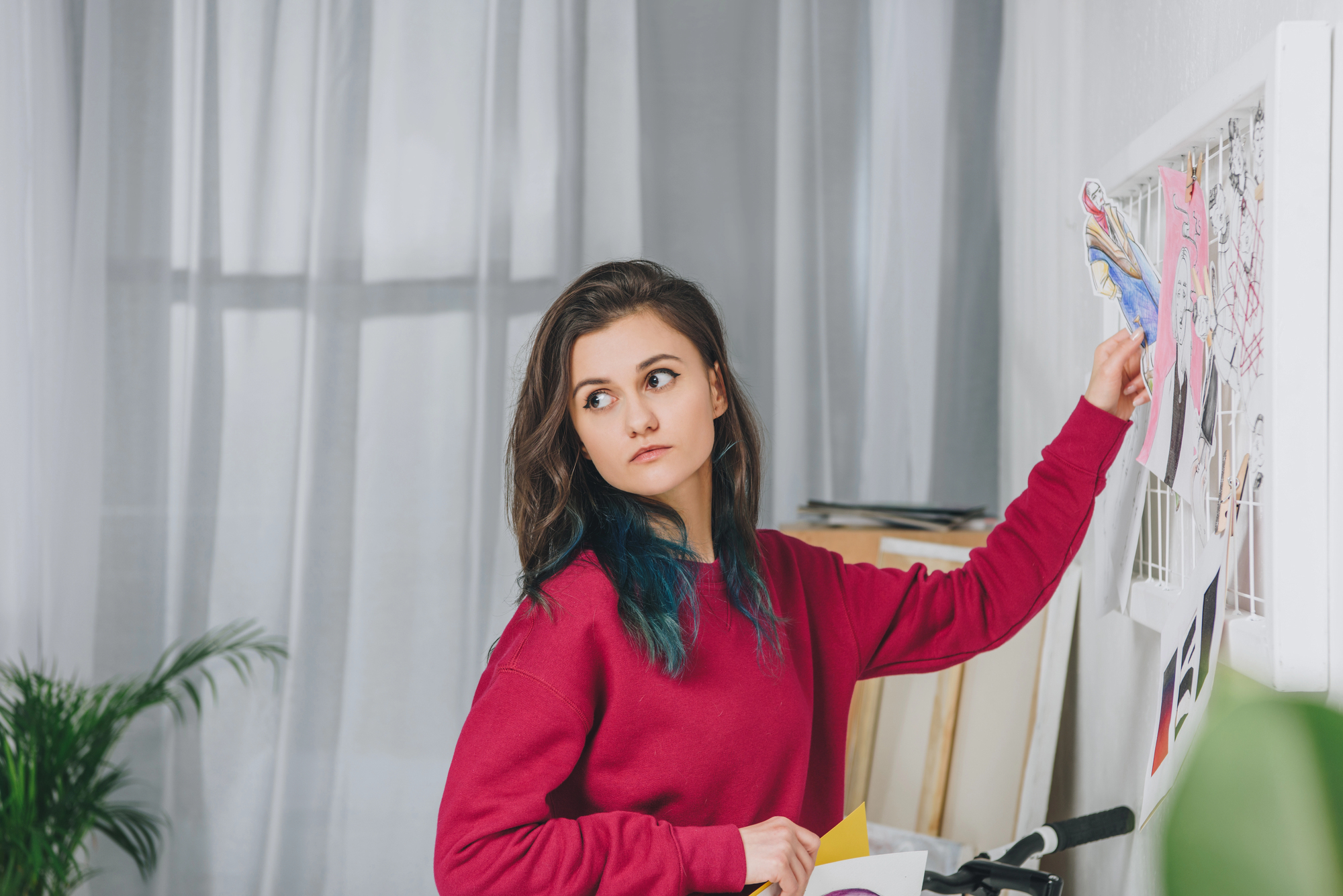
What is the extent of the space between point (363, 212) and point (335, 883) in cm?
146

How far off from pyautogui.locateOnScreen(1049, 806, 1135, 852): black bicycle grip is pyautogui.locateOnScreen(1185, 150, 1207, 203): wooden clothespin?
58 centimetres

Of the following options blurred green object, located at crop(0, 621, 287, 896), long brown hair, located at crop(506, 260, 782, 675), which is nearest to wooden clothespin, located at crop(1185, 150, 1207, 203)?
long brown hair, located at crop(506, 260, 782, 675)

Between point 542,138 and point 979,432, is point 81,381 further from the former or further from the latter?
point 979,432

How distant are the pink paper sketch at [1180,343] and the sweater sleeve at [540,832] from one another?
0.46 m

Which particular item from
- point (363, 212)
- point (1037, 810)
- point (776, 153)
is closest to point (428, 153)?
point (363, 212)

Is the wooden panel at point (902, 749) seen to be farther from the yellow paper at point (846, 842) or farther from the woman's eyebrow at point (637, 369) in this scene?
the woman's eyebrow at point (637, 369)

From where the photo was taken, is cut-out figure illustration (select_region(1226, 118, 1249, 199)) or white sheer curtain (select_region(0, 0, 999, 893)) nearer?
cut-out figure illustration (select_region(1226, 118, 1249, 199))

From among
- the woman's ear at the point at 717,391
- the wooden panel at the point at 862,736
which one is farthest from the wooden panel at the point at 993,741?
the woman's ear at the point at 717,391

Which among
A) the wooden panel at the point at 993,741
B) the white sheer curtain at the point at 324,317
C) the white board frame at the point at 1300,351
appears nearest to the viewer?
the white board frame at the point at 1300,351

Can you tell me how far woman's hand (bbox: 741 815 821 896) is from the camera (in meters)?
0.77

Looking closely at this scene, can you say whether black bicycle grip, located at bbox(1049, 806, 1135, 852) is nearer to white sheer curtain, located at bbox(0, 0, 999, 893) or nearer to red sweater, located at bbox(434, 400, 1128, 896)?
red sweater, located at bbox(434, 400, 1128, 896)

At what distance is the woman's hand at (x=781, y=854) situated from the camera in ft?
2.53

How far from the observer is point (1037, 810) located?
1.25 m

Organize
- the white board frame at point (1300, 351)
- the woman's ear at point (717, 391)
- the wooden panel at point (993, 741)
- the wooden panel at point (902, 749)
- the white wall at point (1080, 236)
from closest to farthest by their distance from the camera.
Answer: the white board frame at point (1300, 351) < the white wall at point (1080, 236) < the woman's ear at point (717, 391) < the wooden panel at point (993, 741) < the wooden panel at point (902, 749)
